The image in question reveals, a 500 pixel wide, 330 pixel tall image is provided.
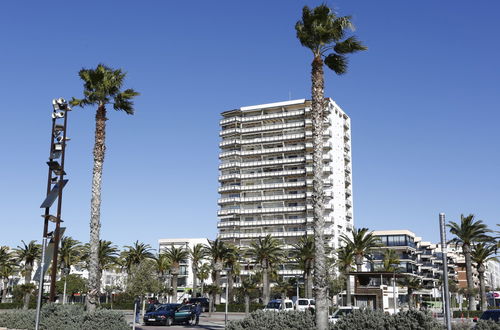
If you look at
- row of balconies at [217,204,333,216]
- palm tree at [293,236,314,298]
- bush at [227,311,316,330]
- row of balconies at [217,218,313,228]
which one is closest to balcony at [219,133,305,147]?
row of balconies at [217,204,333,216]

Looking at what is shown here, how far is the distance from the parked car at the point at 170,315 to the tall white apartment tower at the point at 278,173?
2626 inches

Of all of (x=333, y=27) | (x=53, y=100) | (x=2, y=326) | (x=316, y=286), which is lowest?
(x=2, y=326)

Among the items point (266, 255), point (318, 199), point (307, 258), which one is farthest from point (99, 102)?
point (266, 255)

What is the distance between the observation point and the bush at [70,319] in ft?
78.7

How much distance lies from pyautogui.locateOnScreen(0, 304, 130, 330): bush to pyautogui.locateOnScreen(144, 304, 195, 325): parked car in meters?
11.6

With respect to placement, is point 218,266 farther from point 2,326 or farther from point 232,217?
point 2,326

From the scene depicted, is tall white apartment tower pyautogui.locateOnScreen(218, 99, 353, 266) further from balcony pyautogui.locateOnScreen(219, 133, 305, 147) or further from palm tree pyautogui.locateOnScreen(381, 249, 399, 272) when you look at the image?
palm tree pyautogui.locateOnScreen(381, 249, 399, 272)

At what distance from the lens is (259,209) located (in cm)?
11344

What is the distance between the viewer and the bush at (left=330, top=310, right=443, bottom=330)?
17.5 m

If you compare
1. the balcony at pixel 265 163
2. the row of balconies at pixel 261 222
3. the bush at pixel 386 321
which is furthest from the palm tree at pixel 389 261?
the bush at pixel 386 321

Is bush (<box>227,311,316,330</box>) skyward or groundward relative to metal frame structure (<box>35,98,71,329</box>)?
groundward

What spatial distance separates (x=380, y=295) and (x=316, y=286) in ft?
142

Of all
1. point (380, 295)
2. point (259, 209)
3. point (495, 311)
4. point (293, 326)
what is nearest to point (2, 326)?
point (293, 326)

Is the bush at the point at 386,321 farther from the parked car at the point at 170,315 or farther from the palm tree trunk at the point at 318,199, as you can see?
the parked car at the point at 170,315
